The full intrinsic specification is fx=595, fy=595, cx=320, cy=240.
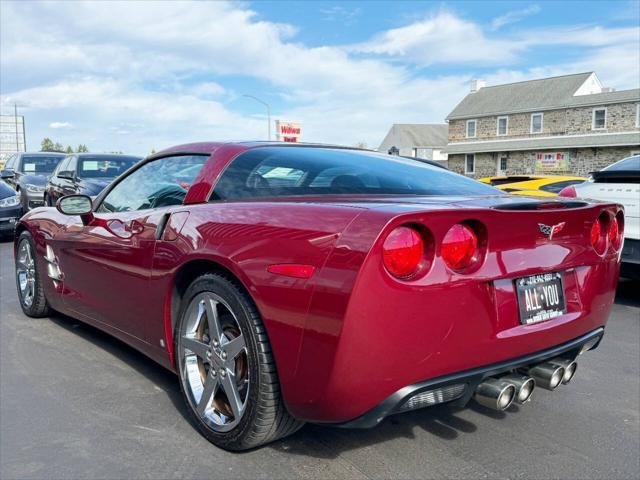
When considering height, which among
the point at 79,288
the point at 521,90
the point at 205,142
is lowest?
the point at 79,288

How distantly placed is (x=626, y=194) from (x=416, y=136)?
223ft

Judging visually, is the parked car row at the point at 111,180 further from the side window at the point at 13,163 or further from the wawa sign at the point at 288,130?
the wawa sign at the point at 288,130

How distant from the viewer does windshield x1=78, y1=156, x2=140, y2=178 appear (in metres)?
11.4

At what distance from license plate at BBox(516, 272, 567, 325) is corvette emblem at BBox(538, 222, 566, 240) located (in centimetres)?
17

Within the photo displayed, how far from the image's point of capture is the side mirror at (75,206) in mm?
3861

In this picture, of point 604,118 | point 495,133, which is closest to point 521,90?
point 495,133

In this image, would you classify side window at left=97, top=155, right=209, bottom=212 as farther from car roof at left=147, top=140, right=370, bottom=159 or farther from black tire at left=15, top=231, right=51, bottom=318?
black tire at left=15, top=231, right=51, bottom=318

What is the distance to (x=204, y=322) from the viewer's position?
284 centimetres

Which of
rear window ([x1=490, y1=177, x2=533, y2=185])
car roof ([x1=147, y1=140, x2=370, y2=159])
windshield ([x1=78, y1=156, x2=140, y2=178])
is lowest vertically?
rear window ([x1=490, y1=177, x2=533, y2=185])

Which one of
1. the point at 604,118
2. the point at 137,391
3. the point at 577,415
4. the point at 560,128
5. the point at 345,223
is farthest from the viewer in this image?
the point at 560,128

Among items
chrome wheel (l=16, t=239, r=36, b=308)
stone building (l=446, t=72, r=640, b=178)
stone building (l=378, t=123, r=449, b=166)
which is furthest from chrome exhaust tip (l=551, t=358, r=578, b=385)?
stone building (l=378, t=123, r=449, b=166)

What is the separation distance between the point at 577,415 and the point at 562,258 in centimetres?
111

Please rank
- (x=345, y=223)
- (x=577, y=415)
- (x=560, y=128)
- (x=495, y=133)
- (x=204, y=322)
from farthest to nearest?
(x=495, y=133) < (x=560, y=128) < (x=577, y=415) < (x=204, y=322) < (x=345, y=223)

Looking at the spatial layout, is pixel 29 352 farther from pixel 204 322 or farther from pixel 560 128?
pixel 560 128
